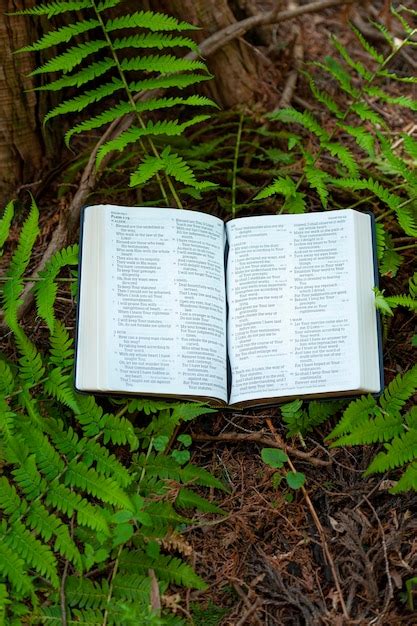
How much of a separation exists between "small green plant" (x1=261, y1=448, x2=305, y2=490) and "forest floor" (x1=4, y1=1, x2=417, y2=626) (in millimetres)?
35

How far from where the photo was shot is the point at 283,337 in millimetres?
2648

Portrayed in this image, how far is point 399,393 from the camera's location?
2.47 m

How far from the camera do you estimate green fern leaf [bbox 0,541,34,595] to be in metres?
2.19

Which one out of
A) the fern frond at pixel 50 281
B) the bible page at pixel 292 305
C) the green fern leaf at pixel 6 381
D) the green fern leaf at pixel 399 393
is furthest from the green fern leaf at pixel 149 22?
the green fern leaf at pixel 399 393

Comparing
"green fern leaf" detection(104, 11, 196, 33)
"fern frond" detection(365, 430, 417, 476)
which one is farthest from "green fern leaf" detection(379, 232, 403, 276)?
"green fern leaf" detection(104, 11, 196, 33)

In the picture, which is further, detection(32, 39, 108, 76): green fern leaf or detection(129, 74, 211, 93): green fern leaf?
detection(129, 74, 211, 93): green fern leaf

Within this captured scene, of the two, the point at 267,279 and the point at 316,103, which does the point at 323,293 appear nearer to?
the point at 267,279

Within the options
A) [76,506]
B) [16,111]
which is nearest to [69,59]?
[16,111]

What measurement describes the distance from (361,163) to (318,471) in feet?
4.75

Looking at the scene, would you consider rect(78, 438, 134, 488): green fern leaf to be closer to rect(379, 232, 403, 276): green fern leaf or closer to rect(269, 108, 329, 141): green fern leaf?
rect(379, 232, 403, 276): green fern leaf

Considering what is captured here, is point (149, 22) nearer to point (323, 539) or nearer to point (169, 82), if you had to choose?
point (169, 82)

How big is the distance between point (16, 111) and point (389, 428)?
1967 millimetres

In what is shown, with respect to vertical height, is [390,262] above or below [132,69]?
below

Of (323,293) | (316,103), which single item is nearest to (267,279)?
(323,293)
